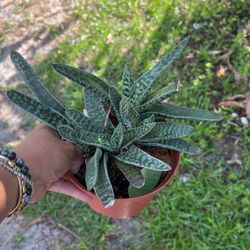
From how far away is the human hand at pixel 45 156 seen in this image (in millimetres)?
1347

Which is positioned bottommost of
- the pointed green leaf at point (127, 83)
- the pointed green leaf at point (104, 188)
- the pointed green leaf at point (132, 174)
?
the pointed green leaf at point (132, 174)

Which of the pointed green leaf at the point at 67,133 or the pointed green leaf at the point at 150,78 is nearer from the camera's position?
the pointed green leaf at the point at 67,133

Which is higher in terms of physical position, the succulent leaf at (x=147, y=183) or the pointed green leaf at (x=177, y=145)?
the pointed green leaf at (x=177, y=145)

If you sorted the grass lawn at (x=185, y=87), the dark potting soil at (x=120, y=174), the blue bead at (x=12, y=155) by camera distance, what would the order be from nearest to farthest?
→ 1. the blue bead at (x=12, y=155)
2. the dark potting soil at (x=120, y=174)
3. the grass lawn at (x=185, y=87)

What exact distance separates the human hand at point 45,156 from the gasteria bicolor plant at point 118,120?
0.14 feet

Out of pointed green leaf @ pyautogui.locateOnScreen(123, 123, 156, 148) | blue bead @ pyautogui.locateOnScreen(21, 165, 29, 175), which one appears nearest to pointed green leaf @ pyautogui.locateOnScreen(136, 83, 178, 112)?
pointed green leaf @ pyautogui.locateOnScreen(123, 123, 156, 148)

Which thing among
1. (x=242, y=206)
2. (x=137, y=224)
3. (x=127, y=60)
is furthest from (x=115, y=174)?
(x=127, y=60)

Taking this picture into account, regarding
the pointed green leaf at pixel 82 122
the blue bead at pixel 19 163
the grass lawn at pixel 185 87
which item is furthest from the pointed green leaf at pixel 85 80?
the grass lawn at pixel 185 87

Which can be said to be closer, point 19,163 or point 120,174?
point 19,163

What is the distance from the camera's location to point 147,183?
4.89 ft

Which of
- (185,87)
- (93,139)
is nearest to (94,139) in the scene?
(93,139)

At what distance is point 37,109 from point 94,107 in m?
0.19

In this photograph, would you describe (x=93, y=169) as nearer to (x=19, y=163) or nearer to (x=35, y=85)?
(x=19, y=163)

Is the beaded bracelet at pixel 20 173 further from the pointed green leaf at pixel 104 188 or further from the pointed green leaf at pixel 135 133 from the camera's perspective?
the pointed green leaf at pixel 135 133
